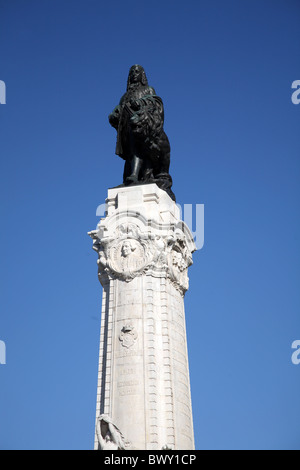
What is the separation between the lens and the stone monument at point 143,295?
1978cm

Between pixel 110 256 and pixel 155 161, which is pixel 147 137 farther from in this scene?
pixel 110 256

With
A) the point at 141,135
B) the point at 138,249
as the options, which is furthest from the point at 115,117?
the point at 138,249

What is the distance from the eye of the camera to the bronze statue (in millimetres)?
25156

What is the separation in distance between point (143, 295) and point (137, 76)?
31.4ft

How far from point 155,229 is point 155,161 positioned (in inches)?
157

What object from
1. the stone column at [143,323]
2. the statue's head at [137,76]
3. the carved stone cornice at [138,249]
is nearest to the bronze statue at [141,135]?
the statue's head at [137,76]

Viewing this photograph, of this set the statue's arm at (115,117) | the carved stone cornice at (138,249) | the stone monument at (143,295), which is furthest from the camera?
the statue's arm at (115,117)

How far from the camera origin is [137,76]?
26312 mm

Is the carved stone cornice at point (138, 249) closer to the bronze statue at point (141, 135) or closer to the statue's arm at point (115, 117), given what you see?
the bronze statue at point (141, 135)

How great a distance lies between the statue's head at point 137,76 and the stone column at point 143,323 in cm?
490

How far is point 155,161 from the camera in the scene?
25781 mm

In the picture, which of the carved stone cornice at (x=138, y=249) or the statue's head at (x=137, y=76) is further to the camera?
the statue's head at (x=137, y=76)

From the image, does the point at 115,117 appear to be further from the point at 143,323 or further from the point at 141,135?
the point at 143,323
